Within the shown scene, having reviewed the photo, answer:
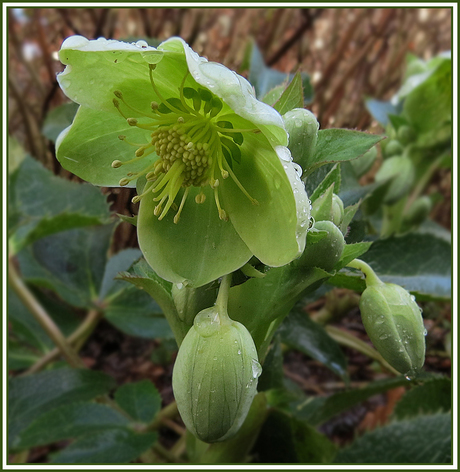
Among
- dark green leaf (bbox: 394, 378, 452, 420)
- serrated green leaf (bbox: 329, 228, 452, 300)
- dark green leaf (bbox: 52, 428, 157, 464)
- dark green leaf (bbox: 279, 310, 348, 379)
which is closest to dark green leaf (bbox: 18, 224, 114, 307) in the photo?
dark green leaf (bbox: 52, 428, 157, 464)

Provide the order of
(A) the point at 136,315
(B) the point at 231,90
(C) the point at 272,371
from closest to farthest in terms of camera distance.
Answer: (B) the point at 231,90
(C) the point at 272,371
(A) the point at 136,315

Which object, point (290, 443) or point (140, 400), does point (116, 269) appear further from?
point (290, 443)

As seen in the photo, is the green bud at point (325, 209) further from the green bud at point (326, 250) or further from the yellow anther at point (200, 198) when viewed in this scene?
the yellow anther at point (200, 198)

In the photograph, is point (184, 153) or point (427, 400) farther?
point (427, 400)

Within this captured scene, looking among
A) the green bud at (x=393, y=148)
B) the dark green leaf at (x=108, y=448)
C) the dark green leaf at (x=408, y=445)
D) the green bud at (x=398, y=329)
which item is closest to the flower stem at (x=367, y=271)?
the green bud at (x=398, y=329)

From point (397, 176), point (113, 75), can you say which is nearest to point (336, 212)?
point (113, 75)

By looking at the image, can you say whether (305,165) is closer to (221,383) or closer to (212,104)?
(212,104)

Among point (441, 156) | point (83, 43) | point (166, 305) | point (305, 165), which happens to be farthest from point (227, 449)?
point (441, 156)
